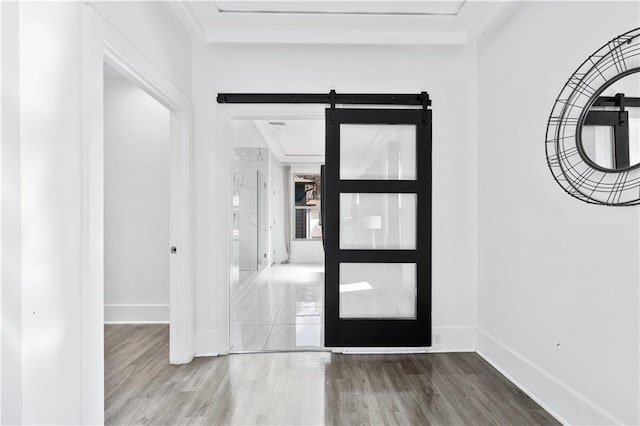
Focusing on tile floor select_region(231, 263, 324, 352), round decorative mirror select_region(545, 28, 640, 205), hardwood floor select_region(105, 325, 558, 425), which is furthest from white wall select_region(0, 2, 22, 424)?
round decorative mirror select_region(545, 28, 640, 205)

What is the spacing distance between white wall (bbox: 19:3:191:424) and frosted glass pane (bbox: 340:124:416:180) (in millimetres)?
1998

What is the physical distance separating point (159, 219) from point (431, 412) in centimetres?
315

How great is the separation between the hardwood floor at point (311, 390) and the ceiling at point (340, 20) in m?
2.54

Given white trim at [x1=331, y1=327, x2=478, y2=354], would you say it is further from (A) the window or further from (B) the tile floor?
(A) the window

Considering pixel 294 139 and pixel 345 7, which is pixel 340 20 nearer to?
pixel 345 7

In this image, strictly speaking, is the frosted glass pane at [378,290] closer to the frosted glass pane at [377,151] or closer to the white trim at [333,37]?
the frosted glass pane at [377,151]

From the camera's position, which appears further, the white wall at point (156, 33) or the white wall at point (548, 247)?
the white wall at point (156, 33)

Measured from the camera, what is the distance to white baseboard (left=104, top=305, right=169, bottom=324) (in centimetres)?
391

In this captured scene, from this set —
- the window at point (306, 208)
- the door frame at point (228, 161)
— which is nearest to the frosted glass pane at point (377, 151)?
the door frame at point (228, 161)

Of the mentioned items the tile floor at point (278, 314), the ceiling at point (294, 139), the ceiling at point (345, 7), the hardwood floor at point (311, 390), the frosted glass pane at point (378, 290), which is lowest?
Result: the tile floor at point (278, 314)

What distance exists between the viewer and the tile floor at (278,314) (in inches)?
131

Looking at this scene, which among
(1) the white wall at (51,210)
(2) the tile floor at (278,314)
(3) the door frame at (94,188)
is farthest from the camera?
(2) the tile floor at (278,314)

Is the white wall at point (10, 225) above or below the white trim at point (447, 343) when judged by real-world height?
above

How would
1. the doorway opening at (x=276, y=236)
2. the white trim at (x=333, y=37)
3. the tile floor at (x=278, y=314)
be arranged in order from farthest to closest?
1. the doorway opening at (x=276, y=236)
2. the tile floor at (x=278, y=314)
3. the white trim at (x=333, y=37)
